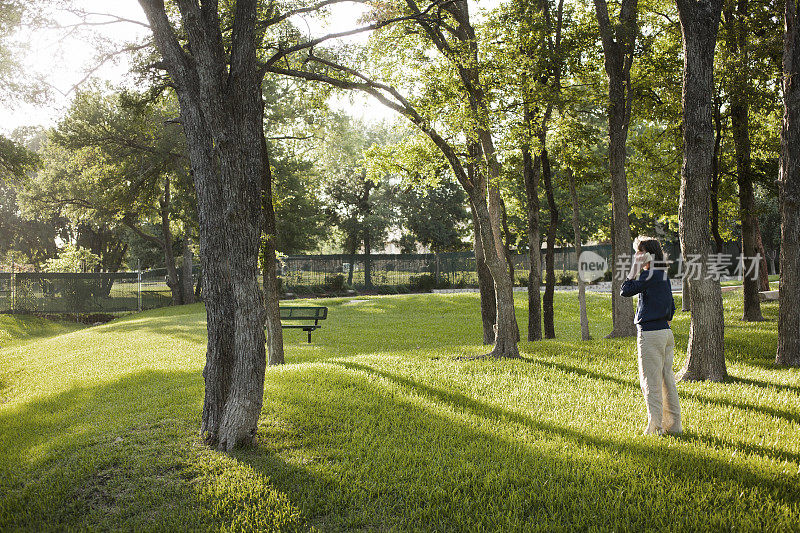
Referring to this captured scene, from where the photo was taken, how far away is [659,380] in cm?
530

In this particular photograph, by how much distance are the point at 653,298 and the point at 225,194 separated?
466cm

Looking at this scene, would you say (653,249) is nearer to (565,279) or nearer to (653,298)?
(653,298)

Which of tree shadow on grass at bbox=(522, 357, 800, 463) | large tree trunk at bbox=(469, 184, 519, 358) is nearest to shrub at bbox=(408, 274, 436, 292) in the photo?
large tree trunk at bbox=(469, 184, 519, 358)

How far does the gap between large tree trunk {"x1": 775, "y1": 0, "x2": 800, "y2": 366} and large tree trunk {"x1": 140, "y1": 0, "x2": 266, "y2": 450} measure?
896cm

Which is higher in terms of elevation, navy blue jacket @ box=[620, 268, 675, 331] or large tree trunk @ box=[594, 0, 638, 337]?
large tree trunk @ box=[594, 0, 638, 337]

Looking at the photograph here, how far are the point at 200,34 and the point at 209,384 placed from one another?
3936 millimetres

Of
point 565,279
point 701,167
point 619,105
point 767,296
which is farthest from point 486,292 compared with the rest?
point 565,279

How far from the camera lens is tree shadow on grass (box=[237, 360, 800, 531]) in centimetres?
402

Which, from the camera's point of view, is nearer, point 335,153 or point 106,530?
point 106,530

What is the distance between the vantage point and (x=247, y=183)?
5.88 m

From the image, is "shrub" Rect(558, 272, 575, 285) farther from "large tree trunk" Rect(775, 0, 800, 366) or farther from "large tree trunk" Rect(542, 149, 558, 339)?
"large tree trunk" Rect(775, 0, 800, 366)

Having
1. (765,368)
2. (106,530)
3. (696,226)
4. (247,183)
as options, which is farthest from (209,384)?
(765,368)

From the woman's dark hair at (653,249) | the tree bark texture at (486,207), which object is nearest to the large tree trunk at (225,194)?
the woman's dark hair at (653,249)

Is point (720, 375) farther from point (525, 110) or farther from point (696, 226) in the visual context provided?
point (525, 110)
